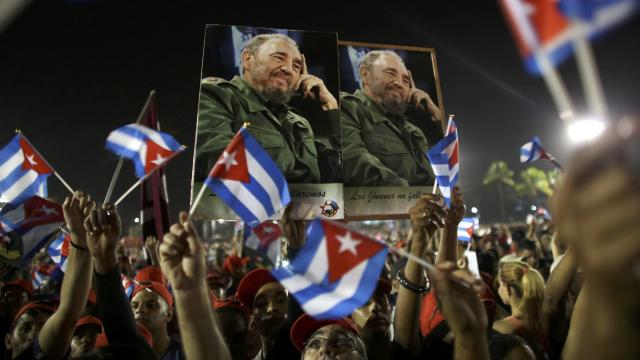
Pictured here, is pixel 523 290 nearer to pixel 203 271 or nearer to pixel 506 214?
pixel 203 271

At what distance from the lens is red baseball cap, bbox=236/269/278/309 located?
13.7 ft

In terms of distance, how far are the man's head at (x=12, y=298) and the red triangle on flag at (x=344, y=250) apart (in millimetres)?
4026

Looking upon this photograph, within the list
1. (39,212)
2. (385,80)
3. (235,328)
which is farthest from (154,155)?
(385,80)

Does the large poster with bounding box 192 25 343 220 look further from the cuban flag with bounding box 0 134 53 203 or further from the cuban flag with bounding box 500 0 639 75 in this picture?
the cuban flag with bounding box 500 0 639 75

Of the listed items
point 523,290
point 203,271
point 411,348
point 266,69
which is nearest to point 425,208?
point 411,348

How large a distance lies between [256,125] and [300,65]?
0.79 meters

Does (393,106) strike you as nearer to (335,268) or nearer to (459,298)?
(335,268)

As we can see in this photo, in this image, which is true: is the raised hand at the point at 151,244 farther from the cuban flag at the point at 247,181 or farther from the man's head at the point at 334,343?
the man's head at the point at 334,343

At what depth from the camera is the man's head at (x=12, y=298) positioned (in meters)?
4.70

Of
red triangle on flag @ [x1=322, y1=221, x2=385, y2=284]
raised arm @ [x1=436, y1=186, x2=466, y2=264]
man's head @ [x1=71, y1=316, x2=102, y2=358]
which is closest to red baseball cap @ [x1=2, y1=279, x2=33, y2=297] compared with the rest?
man's head @ [x1=71, y1=316, x2=102, y2=358]

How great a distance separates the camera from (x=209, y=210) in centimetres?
384

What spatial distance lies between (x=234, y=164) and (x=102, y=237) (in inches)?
38.4


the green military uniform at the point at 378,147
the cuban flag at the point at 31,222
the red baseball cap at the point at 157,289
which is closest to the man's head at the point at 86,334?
the red baseball cap at the point at 157,289

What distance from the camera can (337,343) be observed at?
2.81 metres
